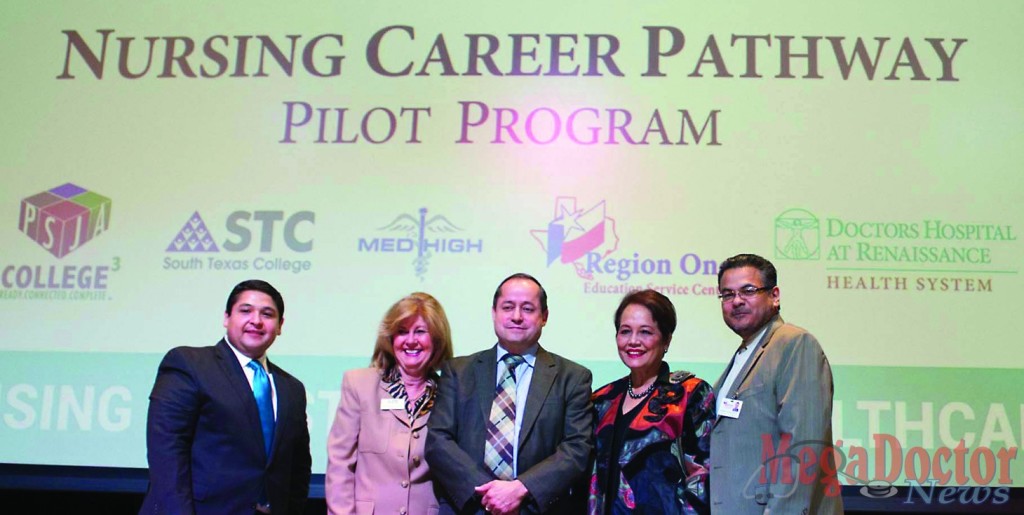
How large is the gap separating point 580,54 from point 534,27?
0.25 meters

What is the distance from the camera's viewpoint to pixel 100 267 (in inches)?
167

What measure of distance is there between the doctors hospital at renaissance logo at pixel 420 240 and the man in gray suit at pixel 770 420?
1537mm

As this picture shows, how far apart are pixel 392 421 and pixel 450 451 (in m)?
0.29

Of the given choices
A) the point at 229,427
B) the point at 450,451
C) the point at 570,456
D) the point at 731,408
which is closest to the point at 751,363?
the point at 731,408

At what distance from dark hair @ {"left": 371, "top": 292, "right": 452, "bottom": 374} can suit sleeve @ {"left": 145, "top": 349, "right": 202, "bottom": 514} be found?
0.62 m

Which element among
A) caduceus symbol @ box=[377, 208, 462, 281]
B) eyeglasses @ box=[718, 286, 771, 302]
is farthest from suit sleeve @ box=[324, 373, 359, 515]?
eyeglasses @ box=[718, 286, 771, 302]

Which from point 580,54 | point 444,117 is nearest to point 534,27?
point 580,54

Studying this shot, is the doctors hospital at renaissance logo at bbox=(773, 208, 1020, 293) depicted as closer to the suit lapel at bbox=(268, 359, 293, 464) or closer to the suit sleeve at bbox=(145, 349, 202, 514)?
the suit lapel at bbox=(268, 359, 293, 464)

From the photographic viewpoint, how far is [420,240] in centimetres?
414

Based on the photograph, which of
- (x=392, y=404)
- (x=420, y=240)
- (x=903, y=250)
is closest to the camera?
(x=392, y=404)

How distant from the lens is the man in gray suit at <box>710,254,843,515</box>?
2641mm

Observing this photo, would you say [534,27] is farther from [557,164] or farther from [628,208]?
[628,208]

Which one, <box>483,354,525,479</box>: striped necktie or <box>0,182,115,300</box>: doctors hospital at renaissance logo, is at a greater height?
<box>0,182,115,300</box>: doctors hospital at renaissance logo

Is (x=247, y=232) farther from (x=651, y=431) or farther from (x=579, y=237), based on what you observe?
(x=651, y=431)
